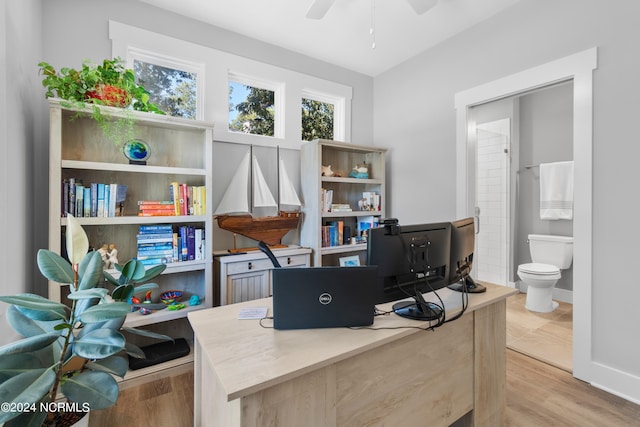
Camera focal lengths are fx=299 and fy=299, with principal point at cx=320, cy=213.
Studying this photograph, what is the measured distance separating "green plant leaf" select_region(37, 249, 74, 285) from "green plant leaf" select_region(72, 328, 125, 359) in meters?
0.24

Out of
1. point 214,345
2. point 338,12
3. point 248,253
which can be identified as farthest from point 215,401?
point 338,12

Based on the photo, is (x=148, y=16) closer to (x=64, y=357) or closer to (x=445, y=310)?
(x=64, y=357)

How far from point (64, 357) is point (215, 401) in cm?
55

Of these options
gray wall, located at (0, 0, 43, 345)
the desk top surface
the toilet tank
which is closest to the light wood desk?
the desk top surface

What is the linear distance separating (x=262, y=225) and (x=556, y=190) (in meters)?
3.46

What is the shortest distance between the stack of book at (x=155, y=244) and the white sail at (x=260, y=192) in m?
0.77

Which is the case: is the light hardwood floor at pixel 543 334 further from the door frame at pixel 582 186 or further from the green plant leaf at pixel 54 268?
the green plant leaf at pixel 54 268

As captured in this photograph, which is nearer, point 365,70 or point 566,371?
point 566,371

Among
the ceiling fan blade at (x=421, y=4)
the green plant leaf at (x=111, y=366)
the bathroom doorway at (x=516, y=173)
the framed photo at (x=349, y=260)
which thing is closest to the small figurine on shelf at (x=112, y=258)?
the green plant leaf at (x=111, y=366)

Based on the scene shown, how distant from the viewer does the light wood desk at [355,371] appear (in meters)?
0.93

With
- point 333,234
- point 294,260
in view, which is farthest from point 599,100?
point 294,260

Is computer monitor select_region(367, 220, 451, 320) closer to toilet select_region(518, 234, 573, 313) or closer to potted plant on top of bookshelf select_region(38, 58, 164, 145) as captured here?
potted plant on top of bookshelf select_region(38, 58, 164, 145)

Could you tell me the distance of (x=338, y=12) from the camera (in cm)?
250

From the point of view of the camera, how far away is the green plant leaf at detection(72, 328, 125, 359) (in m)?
0.94
